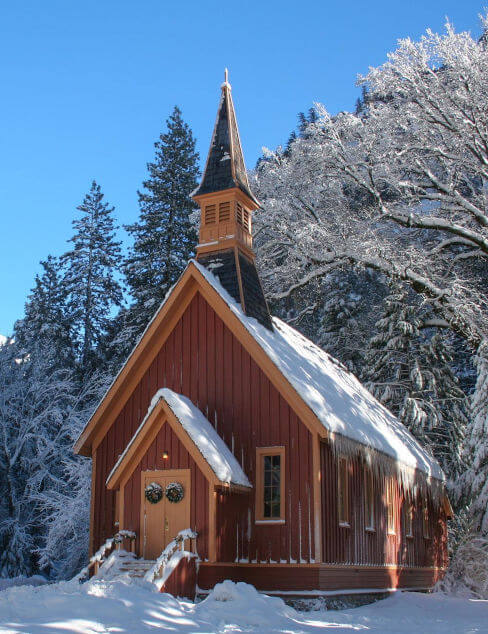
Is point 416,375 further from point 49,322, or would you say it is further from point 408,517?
point 49,322

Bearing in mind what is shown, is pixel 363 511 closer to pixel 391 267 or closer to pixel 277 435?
pixel 277 435

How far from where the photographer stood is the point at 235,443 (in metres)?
17.3

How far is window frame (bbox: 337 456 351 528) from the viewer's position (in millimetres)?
17125

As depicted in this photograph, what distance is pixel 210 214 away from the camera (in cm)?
2103

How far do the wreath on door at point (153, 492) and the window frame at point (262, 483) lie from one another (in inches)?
84.3

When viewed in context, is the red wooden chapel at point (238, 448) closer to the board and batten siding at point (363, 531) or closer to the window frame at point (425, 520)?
the board and batten siding at point (363, 531)

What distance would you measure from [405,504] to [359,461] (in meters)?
4.86

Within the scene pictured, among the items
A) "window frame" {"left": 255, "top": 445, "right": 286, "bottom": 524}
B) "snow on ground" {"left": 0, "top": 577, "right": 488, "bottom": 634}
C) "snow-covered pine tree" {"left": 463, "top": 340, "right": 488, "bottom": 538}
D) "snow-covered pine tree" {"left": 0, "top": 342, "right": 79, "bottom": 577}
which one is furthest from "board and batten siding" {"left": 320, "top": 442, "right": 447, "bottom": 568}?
"snow-covered pine tree" {"left": 0, "top": 342, "right": 79, "bottom": 577}

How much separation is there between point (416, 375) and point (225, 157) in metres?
12.5

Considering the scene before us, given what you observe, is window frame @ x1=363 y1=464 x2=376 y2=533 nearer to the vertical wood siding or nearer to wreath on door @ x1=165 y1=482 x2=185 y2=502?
the vertical wood siding

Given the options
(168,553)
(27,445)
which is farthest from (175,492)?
(27,445)

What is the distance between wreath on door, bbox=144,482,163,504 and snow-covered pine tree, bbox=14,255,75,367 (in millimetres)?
20927

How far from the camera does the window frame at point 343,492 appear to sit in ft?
56.2

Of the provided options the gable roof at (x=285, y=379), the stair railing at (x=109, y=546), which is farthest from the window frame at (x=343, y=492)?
the stair railing at (x=109, y=546)
